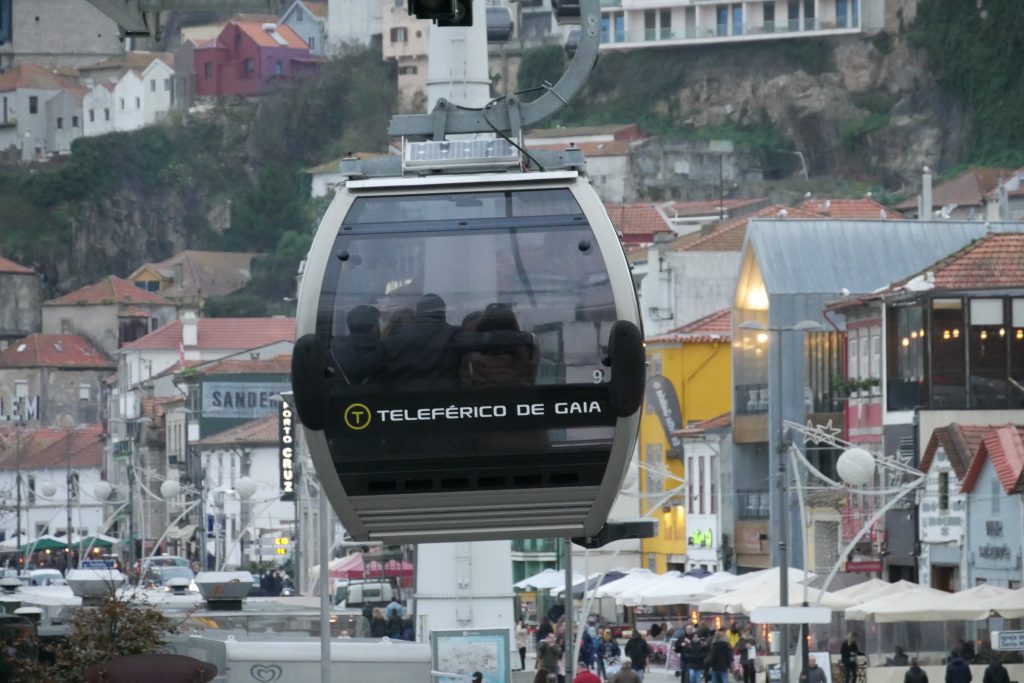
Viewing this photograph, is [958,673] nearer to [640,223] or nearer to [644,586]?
[644,586]

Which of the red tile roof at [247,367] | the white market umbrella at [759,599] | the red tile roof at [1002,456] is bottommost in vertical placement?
the white market umbrella at [759,599]

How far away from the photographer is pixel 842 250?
6262 centimetres

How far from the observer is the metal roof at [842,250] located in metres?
60.9

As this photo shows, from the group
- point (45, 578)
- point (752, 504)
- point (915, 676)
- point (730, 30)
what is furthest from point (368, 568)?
point (730, 30)

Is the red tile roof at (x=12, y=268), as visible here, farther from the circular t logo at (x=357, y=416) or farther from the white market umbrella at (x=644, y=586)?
the circular t logo at (x=357, y=416)

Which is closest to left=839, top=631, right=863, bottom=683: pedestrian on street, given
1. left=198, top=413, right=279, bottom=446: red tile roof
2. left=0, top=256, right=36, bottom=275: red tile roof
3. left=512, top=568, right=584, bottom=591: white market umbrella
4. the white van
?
left=512, top=568, right=584, bottom=591: white market umbrella

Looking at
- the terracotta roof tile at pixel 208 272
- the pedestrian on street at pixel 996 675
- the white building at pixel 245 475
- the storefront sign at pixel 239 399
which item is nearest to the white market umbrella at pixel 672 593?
the pedestrian on street at pixel 996 675

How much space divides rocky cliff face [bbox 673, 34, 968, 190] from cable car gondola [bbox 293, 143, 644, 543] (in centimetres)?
14359

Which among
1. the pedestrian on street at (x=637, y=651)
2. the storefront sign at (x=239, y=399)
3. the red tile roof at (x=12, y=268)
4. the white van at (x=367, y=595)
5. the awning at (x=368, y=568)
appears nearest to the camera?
the pedestrian on street at (x=637, y=651)

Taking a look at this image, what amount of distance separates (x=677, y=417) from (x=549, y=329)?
54608 millimetres

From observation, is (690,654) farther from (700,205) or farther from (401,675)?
(700,205)

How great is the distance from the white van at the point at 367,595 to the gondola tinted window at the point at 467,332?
150ft

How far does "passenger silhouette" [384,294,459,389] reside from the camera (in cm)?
1570

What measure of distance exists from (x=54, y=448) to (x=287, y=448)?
193 ft
